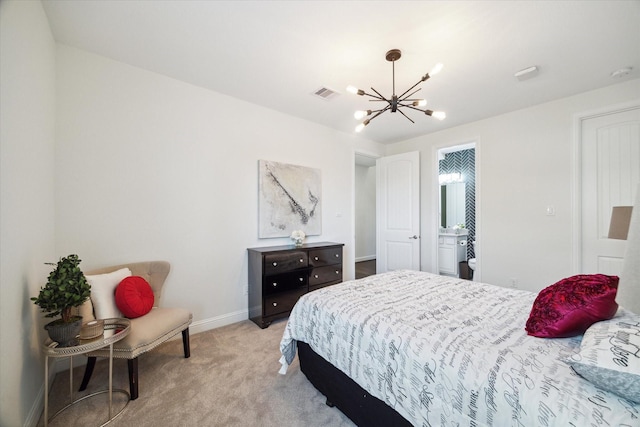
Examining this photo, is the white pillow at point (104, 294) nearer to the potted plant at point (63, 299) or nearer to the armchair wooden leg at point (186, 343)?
the potted plant at point (63, 299)

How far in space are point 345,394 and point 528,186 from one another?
11.3ft

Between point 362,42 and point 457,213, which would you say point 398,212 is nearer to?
point 457,213

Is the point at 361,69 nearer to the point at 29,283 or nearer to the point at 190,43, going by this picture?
the point at 190,43

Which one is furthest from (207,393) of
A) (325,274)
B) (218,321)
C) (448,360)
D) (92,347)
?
(325,274)

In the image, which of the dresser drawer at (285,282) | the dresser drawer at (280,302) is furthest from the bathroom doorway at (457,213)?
the dresser drawer at (280,302)

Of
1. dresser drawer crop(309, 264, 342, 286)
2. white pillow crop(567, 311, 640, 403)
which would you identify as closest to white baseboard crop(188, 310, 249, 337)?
dresser drawer crop(309, 264, 342, 286)

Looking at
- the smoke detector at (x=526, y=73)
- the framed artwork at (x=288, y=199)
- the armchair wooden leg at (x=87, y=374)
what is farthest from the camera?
the framed artwork at (x=288, y=199)

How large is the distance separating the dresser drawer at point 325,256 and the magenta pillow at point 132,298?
Result: 1.78 m

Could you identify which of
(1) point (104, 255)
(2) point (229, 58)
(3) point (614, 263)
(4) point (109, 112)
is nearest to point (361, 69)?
(2) point (229, 58)

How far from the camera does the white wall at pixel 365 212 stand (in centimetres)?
687

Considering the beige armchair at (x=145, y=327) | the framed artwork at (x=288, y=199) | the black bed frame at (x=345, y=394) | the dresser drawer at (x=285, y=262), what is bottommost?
the black bed frame at (x=345, y=394)

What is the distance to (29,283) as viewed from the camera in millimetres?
1561

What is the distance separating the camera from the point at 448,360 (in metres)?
1.11

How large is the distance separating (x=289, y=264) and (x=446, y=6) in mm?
2711
